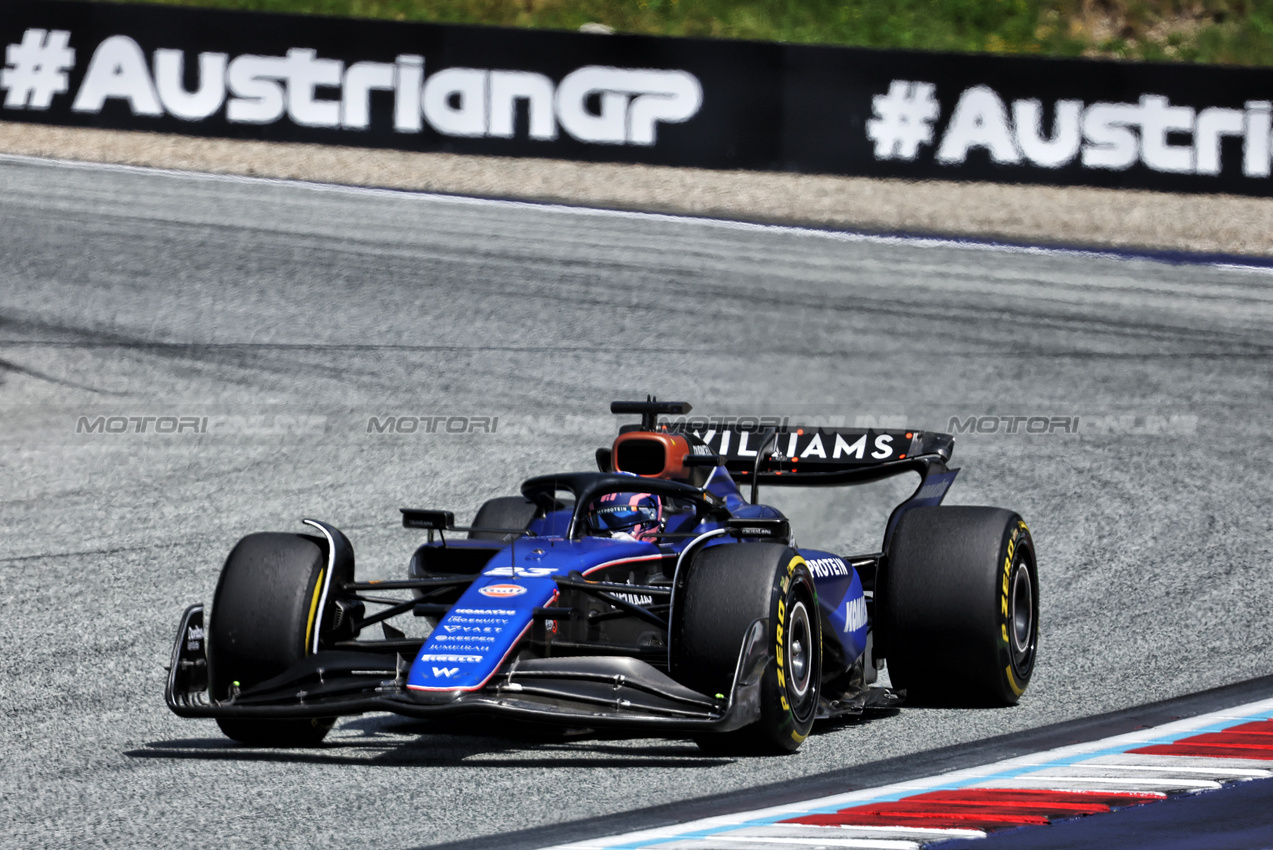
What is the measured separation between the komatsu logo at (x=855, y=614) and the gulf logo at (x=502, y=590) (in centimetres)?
Answer: 156

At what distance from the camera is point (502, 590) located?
6.46m

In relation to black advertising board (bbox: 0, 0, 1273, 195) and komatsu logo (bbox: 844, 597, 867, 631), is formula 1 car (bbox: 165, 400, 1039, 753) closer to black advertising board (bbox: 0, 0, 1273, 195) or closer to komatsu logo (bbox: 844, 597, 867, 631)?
komatsu logo (bbox: 844, 597, 867, 631)

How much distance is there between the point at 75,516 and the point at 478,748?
17.8 feet

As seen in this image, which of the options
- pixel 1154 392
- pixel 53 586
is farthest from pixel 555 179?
pixel 53 586

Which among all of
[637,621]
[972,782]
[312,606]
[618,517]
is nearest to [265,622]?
[312,606]

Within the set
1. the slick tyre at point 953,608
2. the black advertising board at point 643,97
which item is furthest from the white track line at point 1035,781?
the black advertising board at point 643,97

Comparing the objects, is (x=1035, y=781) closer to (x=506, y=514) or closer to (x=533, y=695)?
(x=533, y=695)

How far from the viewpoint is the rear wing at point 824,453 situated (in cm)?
862

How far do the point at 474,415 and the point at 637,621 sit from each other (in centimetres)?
683

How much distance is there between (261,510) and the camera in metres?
11.6

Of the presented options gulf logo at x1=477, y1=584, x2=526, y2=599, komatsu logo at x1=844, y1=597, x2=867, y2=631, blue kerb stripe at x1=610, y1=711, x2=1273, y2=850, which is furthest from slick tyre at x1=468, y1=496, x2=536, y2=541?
blue kerb stripe at x1=610, y1=711, x2=1273, y2=850

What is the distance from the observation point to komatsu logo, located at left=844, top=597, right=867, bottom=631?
24.2 ft

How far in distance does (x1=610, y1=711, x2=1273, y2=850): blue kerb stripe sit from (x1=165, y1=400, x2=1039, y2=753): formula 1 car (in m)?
0.71

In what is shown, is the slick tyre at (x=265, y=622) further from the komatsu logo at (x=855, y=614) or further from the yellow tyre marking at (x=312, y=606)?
the komatsu logo at (x=855, y=614)
